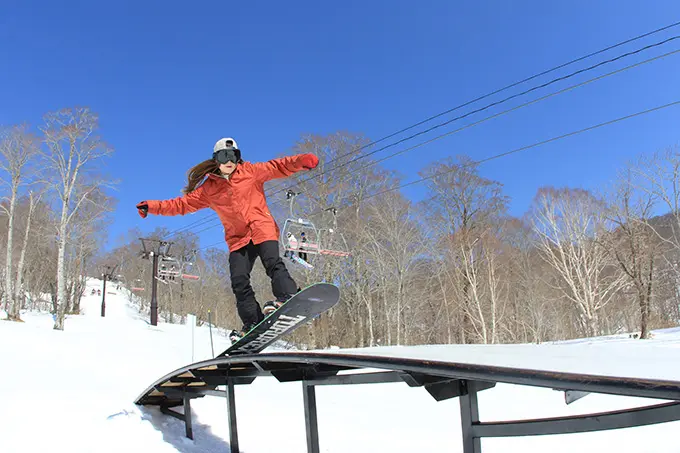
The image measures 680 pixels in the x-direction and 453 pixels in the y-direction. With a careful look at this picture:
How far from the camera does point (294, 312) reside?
131 inches

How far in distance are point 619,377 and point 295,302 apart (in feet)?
7.65

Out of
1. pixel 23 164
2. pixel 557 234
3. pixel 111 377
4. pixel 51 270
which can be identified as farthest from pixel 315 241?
pixel 51 270

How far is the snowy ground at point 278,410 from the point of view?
228 cm

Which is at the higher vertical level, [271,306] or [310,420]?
[271,306]

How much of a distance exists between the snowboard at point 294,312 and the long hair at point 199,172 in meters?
1.42

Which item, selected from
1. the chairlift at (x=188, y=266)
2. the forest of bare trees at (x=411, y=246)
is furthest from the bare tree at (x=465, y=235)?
the chairlift at (x=188, y=266)

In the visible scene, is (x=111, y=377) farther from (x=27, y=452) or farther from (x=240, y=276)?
(x=240, y=276)

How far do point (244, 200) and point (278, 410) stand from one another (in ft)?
16.0

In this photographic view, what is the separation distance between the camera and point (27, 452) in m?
3.51

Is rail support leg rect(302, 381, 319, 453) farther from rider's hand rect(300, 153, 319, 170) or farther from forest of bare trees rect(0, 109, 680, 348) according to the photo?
forest of bare trees rect(0, 109, 680, 348)

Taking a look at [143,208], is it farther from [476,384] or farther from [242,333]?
[476,384]

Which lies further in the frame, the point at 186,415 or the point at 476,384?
the point at 186,415

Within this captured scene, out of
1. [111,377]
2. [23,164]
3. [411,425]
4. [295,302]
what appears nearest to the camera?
[295,302]

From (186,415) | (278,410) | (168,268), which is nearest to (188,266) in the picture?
(168,268)
